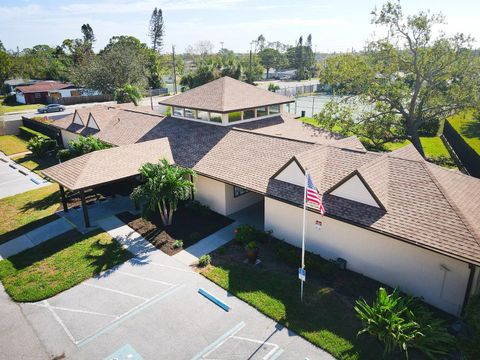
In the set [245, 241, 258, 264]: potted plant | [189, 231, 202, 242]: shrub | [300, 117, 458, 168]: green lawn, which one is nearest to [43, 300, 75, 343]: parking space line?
[189, 231, 202, 242]: shrub

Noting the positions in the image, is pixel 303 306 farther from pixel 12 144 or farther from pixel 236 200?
pixel 12 144

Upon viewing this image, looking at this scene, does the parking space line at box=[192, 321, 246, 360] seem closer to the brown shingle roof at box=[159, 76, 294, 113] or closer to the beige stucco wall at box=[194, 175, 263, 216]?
the beige stucco wall at box=[194, 175, 263, 216]

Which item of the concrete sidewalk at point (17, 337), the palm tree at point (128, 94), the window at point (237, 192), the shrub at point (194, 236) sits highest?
the palm tree at point (128, 94)

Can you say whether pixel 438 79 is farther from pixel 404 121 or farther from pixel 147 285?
pixel 147 285

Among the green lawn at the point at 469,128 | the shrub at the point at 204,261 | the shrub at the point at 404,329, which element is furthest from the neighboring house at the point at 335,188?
the green lawn at the point at 469,128

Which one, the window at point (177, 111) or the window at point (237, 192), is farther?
the window at point (177, 111)

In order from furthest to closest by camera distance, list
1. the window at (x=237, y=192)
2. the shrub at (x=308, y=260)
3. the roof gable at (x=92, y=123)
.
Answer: the roof gable at (x=92, y=123) → the window at (x=237, y=192) → the shrub at (x=308, y=260)

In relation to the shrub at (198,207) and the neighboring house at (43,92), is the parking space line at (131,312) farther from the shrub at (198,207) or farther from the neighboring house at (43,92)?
the neighboring house at (43,92)

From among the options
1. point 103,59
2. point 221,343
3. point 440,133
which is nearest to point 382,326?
point 221,343

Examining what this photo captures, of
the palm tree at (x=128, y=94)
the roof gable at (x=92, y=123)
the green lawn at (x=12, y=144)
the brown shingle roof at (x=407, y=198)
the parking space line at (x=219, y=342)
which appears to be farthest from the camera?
the palm tree at (x=128, y=94)
